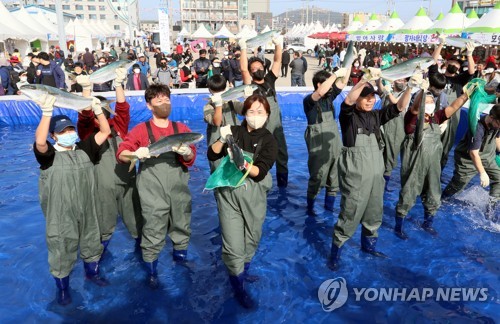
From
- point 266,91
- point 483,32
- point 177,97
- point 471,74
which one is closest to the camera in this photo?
point 266,91

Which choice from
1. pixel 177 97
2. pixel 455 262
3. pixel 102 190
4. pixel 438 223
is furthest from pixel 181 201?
pixel 177 97

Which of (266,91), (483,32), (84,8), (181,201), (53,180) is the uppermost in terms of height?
(84,8)

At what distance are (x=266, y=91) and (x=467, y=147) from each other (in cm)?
322

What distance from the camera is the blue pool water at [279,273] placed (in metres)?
4.04

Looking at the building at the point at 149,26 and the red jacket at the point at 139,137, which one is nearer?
the red jacket at the point at 139,137

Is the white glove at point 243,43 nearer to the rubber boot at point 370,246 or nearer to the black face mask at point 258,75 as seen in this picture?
the black face mask at point 258,75

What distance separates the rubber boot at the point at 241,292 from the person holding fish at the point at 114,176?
4.92ft

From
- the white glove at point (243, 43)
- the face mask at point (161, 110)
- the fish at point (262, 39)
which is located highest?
the fish at point (262, 39)

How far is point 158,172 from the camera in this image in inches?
155

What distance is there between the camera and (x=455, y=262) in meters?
4.88

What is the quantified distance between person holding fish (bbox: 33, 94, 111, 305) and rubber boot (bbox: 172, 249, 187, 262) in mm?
1079

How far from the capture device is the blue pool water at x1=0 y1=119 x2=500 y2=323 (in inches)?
159

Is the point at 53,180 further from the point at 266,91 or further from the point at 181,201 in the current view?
the point at 266,91

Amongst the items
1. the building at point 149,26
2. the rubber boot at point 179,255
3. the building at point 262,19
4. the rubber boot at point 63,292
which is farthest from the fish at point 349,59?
the building at point 149,26
